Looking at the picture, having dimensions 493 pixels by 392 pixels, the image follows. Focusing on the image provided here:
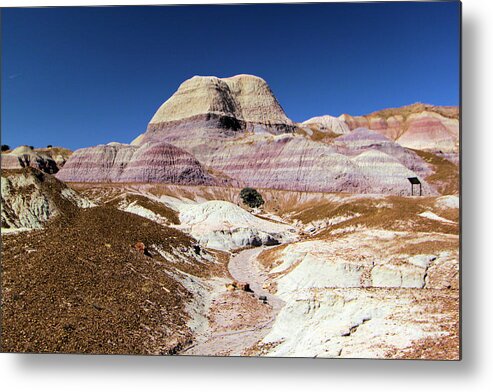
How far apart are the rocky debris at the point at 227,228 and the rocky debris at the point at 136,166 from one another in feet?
52.9

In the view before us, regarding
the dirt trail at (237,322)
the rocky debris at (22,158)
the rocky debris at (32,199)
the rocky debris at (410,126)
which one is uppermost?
the rocky debris at (410,126)

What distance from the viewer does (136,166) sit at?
4203cm

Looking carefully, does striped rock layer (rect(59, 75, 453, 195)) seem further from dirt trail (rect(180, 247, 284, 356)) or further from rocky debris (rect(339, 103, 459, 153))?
dirt trail (rect(180, 247, 284, 356))

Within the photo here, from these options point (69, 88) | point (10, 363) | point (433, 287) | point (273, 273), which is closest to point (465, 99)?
point (433, 287)

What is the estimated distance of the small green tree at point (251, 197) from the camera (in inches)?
1415

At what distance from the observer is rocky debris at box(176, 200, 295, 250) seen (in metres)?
19.1

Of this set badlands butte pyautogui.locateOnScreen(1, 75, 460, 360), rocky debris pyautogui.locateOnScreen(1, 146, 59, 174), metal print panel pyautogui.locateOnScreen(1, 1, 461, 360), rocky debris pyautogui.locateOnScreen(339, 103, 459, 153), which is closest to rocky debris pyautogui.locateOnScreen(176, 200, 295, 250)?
badlands butte pyautogui.locateOnScreen(1, 75, 460, 360)

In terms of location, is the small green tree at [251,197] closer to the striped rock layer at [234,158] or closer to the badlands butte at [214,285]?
the striped rock layer at [234,158]

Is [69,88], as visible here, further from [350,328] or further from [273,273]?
Result: [350,328]

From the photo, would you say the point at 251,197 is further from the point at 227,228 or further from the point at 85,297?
the point at 85,297

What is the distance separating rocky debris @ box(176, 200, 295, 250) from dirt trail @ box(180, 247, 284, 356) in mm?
6884

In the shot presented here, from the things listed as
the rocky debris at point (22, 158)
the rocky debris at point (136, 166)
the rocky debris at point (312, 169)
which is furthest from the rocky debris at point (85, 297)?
the rocky debris at point (312, 169)

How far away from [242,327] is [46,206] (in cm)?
631

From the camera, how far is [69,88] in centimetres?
1070
